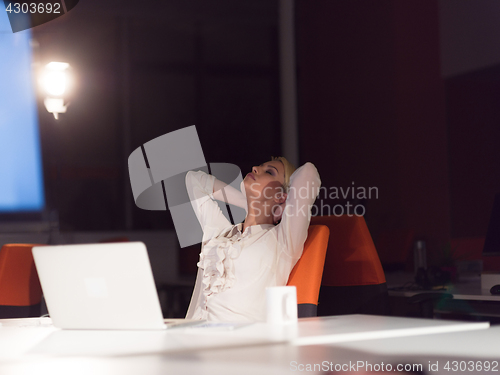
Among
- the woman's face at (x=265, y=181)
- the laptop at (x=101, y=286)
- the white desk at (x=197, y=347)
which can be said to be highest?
the woman's face at (x=265, y=181)

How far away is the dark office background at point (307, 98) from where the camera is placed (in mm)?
3736

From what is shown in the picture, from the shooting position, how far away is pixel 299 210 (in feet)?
6.54

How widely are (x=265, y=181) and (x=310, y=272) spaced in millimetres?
510

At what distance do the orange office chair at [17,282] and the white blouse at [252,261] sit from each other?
117 cm

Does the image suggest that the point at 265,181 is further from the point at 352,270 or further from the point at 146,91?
the point at 146,91

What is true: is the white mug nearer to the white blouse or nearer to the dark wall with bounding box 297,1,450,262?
the white blouse

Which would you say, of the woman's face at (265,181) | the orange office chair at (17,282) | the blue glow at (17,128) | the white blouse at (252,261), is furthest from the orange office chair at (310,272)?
the blue glow at (17,128)

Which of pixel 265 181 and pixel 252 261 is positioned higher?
pixel 265 181

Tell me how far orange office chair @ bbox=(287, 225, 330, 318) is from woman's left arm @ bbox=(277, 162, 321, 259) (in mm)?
33

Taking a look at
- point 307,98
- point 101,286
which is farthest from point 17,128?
point 101,286

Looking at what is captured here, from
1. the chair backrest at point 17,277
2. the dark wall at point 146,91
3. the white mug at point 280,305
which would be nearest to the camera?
the white mug at point 280,305

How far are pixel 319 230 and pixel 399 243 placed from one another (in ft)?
7.41

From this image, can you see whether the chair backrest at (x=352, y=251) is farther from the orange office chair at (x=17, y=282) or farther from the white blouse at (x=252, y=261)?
the orange office chair at (x=17, y=282)

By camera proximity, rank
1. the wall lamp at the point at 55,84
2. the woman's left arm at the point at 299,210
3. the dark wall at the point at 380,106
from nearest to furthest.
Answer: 1. the woman's left arm at the point at 299,210
2. the dark wall at the point at 380,106
3. the wall lamp at the point at 55,84
